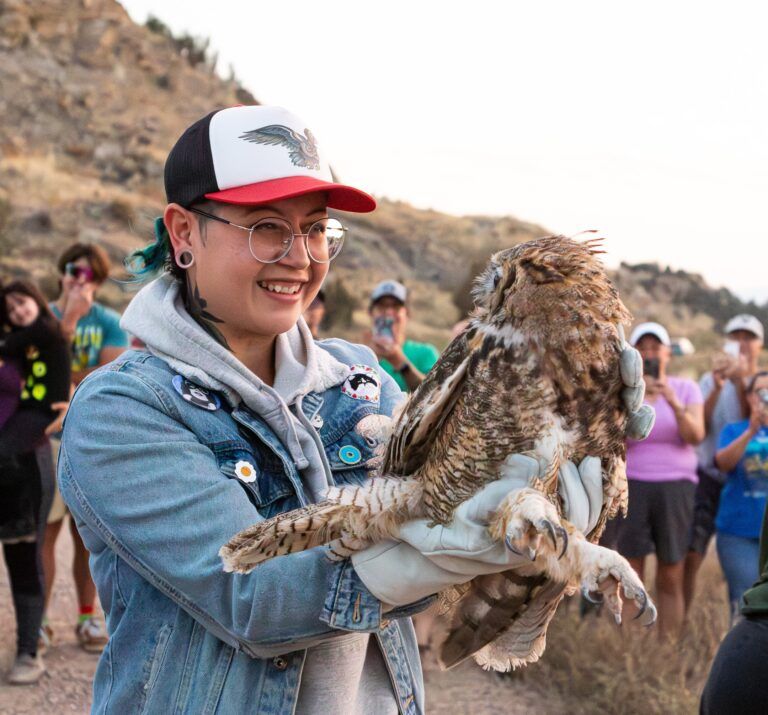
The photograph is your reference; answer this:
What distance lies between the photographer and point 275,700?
2.02 metres

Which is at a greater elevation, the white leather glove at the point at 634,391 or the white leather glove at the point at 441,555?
the white leather glove at the point at 634,391

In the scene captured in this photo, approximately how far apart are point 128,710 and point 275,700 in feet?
1.18

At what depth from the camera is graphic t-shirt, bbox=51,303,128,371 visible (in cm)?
708

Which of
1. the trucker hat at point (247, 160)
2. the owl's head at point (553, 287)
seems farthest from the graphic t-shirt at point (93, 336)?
the owl's head at point (553, 287)

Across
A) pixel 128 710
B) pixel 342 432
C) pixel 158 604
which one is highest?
pixel 342 432

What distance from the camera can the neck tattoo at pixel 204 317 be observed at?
227 centimetres

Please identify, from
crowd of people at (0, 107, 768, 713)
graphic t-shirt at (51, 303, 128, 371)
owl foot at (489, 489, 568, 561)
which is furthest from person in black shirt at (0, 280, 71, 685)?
owl foot at (489, 489, 568, 561)

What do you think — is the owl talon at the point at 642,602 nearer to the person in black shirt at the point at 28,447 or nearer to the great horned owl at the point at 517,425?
the great horned owl at the point at 517,425

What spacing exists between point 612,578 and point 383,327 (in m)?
4.84

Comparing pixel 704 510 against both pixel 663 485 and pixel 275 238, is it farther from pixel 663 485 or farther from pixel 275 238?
pixel 275 238

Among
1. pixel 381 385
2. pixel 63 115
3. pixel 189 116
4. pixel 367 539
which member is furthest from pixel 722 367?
pixel 189 116

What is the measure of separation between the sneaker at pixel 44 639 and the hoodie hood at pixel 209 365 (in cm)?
483

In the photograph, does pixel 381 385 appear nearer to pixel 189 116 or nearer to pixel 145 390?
pixel 145 390

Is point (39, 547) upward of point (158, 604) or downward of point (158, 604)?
downward
